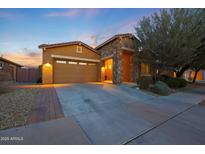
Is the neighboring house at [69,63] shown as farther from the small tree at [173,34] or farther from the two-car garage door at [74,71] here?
the small tree at [173,34]

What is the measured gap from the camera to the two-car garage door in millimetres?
11539

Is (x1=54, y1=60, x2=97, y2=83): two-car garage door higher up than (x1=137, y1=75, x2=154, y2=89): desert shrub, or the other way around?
(x1=54, y1=60, x2=97, y2=83): two-car garage door

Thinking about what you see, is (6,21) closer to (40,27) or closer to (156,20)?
(40,27)

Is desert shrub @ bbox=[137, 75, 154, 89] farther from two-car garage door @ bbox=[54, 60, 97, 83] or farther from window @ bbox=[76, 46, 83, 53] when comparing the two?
window @ bbox=[76, 46, 83, 53]

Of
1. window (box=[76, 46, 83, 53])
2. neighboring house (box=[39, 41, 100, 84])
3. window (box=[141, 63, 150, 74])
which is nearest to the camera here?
neighboring house (box=[39, 41, 100, 84])

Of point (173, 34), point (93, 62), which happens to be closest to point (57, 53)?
point (93, 62)

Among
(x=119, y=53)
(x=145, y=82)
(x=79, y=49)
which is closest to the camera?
(x=145, y=82)

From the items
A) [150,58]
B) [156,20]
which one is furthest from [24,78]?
[156,20]

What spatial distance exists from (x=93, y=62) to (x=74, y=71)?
2838 millimetres

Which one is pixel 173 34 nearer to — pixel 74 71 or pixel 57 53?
pixel 74 71

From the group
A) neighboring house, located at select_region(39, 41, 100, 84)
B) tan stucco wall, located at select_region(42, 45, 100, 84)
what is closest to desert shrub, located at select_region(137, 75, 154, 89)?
neighboring house, located at select_region(39, 41, 100, 84)

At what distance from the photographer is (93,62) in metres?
13.8

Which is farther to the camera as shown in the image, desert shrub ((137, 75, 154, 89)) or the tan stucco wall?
the tan stucco wall
